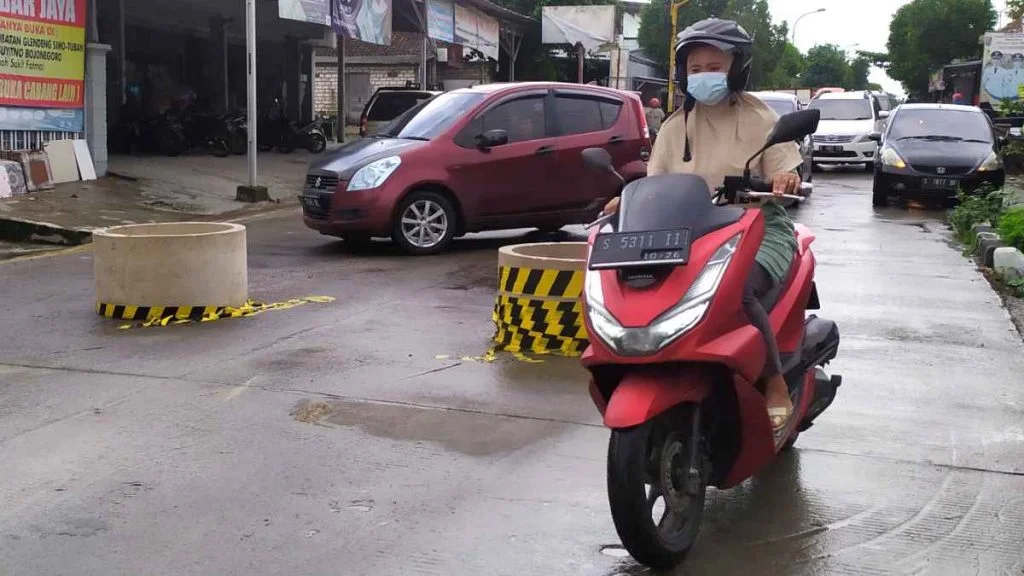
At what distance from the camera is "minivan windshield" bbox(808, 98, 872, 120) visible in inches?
984

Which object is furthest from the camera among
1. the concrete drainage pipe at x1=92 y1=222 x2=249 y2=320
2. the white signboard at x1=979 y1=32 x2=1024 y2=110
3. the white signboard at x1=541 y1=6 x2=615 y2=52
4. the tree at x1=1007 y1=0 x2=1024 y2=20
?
the white signboard at x1=541 y1=6 x2=615 y2=52

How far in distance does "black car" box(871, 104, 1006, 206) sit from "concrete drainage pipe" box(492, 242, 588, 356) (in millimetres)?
11159

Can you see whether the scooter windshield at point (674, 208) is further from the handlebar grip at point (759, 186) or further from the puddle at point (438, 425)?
the puddle at point (438, 425)

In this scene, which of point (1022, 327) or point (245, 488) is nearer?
point (245, 488)

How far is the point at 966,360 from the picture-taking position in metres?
7.02

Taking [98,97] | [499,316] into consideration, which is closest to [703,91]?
[499,316]

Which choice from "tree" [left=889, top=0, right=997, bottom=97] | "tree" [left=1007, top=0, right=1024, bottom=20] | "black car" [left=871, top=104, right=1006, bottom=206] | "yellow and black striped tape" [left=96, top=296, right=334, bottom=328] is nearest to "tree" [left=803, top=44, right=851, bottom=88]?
"tree" [left=889, top=0, right=997, bottom=97]

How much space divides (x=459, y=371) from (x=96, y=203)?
9718mm

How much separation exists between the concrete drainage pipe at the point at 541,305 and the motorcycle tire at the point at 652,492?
2.94 metres

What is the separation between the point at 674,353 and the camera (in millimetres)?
3533

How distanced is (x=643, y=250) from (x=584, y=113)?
888 centimetres

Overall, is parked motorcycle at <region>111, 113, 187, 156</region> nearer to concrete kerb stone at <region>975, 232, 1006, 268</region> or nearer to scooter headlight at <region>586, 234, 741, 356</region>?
concrete kerb stone at <region>975, 232, 1006, 268</region>

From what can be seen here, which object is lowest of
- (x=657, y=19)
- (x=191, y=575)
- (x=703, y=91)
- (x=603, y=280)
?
(x=191, y=575)

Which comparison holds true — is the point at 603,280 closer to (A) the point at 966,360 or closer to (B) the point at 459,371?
(B) the point at 459,371
